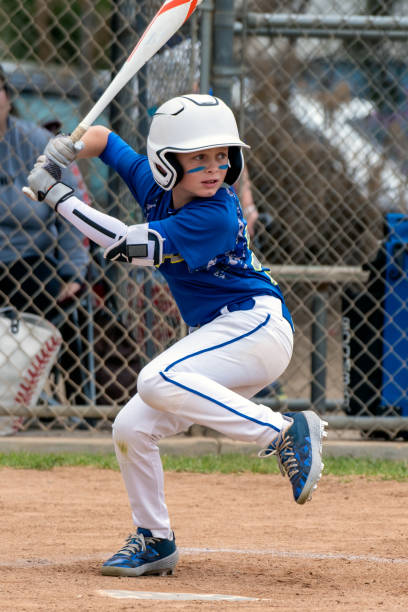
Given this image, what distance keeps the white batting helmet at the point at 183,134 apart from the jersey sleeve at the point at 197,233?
0.40ft

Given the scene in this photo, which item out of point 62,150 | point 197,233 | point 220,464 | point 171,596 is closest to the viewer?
point 171,596

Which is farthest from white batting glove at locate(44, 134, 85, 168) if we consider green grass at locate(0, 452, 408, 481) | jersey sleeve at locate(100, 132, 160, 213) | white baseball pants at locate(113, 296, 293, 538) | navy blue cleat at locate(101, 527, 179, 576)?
green grass at locate(0, 452, 408, 481)

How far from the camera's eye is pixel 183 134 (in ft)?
10.5

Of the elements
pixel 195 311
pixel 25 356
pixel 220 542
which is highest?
pixel 195 311

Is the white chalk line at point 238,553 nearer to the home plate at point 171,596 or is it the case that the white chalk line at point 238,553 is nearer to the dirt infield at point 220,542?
the dirt infield at point 220,542

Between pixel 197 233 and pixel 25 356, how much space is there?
2645mm

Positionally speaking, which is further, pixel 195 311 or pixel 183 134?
pixel 195 311

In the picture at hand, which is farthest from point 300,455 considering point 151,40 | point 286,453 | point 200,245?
point 151,40

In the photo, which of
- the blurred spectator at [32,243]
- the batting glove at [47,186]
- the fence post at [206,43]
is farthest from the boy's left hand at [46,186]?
the blurred spectator at [32,243]

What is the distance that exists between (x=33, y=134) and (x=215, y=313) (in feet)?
8.99

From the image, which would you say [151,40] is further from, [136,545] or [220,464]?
[220,464]

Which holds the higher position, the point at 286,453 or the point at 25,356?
the point at 25,356

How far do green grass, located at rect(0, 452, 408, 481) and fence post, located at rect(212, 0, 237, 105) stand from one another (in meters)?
1.88

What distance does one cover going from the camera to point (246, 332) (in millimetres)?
3320
